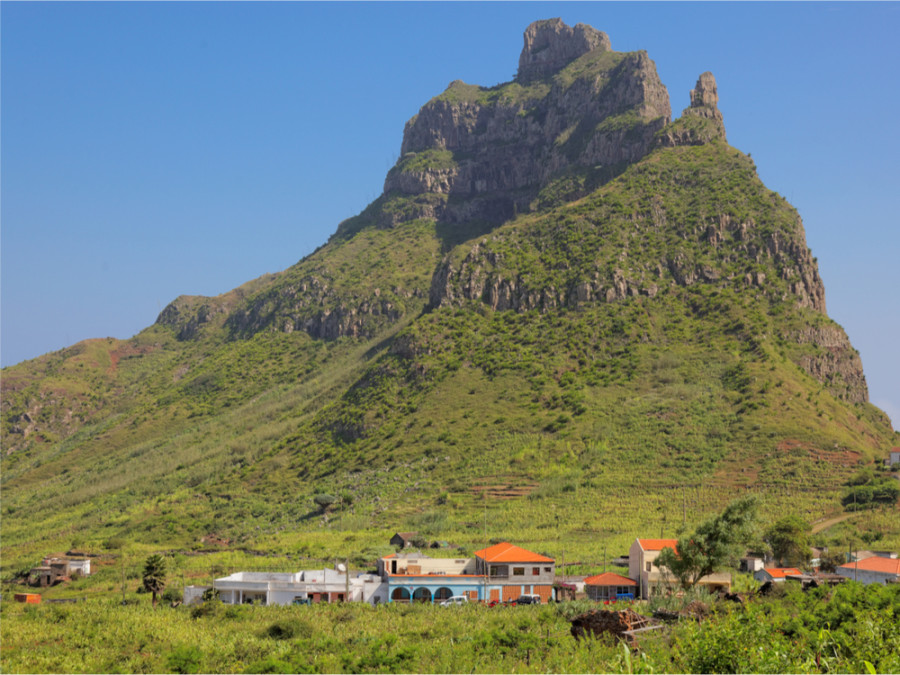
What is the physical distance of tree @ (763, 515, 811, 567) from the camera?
226 ft

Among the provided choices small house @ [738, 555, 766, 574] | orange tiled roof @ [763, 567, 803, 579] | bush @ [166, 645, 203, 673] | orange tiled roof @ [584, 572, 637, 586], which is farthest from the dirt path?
bush @ [166, 645, 203, 673]

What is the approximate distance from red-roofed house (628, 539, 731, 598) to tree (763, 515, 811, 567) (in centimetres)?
1313

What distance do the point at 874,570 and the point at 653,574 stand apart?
1634 cm

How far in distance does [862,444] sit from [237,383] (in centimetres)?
12870

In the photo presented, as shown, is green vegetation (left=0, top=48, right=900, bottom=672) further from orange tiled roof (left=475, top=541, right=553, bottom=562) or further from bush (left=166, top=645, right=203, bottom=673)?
orange tiled roof (left=475, top=541, right=553, bottom=562)

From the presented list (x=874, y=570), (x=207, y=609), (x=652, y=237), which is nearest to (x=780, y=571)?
(x=874, y=570)

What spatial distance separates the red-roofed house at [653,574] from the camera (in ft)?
192

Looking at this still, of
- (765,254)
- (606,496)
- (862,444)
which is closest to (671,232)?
(765,254)

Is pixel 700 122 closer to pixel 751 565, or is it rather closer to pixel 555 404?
pixel 555 404

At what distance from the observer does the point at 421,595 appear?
195ft

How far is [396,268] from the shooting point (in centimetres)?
19850

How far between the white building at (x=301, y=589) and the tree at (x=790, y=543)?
3519 centimetres

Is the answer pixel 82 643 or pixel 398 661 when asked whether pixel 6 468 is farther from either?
pixel 398 661

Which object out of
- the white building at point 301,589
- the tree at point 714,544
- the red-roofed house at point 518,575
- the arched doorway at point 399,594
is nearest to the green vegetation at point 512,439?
the white building at point 301,589
